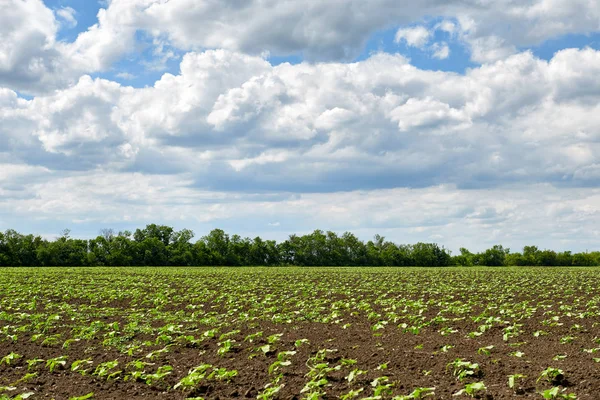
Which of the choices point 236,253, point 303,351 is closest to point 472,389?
point 303,351

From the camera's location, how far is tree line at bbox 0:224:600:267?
327 feet

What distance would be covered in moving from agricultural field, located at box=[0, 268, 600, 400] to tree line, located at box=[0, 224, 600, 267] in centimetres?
8445

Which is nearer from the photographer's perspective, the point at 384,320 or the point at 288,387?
the point at 288,387

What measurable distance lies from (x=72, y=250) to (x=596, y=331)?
101525 millimetres

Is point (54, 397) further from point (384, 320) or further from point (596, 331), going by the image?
point (596, 331)

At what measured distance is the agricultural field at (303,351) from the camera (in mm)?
9328

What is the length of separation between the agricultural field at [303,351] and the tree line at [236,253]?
8445 centimetres

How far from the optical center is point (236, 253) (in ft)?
379

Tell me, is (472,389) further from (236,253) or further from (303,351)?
(236,253)

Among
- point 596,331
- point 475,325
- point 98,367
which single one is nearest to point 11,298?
point 98,367

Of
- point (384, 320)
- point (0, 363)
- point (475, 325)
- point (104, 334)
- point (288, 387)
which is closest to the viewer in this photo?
point (288, 387)

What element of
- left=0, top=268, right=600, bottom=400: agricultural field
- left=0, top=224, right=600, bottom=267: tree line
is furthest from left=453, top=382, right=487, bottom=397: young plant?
left=0, top=224, right=600, bottom=267: tree line

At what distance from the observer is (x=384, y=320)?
56.0 feet

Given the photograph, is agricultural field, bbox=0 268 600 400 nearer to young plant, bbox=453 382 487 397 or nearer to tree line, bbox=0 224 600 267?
young plant, bbox=453 382 487 397
